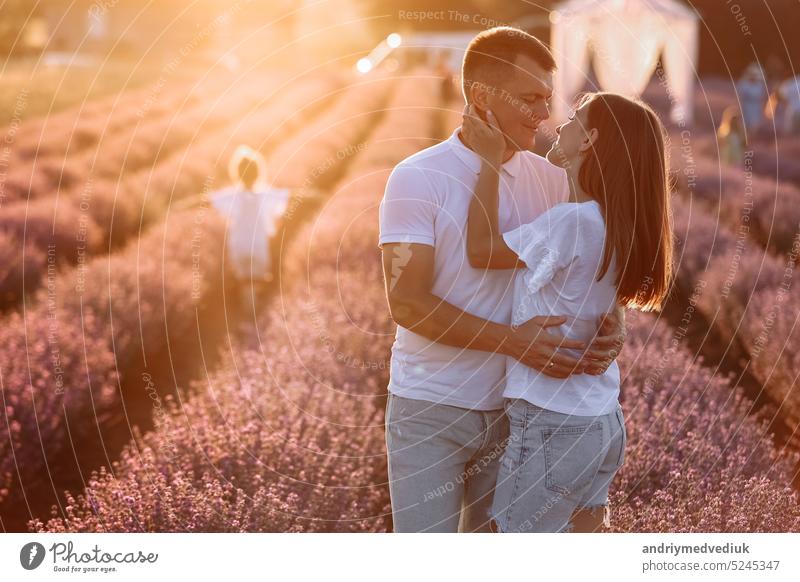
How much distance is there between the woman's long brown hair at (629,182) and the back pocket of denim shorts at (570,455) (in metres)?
0.50

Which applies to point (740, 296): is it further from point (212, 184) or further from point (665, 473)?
point (212, 184)

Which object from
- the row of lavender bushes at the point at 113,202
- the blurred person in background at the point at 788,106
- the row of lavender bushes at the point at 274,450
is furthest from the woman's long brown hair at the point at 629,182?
the blurred person in background at the point at 788,106

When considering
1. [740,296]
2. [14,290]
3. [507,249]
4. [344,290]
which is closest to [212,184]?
[14,290]

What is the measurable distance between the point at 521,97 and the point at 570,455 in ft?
3.91

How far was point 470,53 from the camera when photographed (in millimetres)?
3264

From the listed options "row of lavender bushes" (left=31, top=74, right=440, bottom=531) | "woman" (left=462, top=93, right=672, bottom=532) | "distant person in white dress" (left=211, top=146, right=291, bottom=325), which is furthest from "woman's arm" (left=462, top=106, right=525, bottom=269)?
"distant person in white dress" (left=211, top=146, right=291, bottom=325)

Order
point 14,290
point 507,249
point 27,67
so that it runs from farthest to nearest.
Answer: point 27,67 → point 14,290 → point 507,249

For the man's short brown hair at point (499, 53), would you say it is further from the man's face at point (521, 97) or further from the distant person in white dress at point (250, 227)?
the distant person in white dress at point (250, 227)

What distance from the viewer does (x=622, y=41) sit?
21.1m

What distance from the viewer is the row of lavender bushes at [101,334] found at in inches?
224

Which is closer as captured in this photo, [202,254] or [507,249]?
[507,249]

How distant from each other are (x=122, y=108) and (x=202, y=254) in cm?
1865
